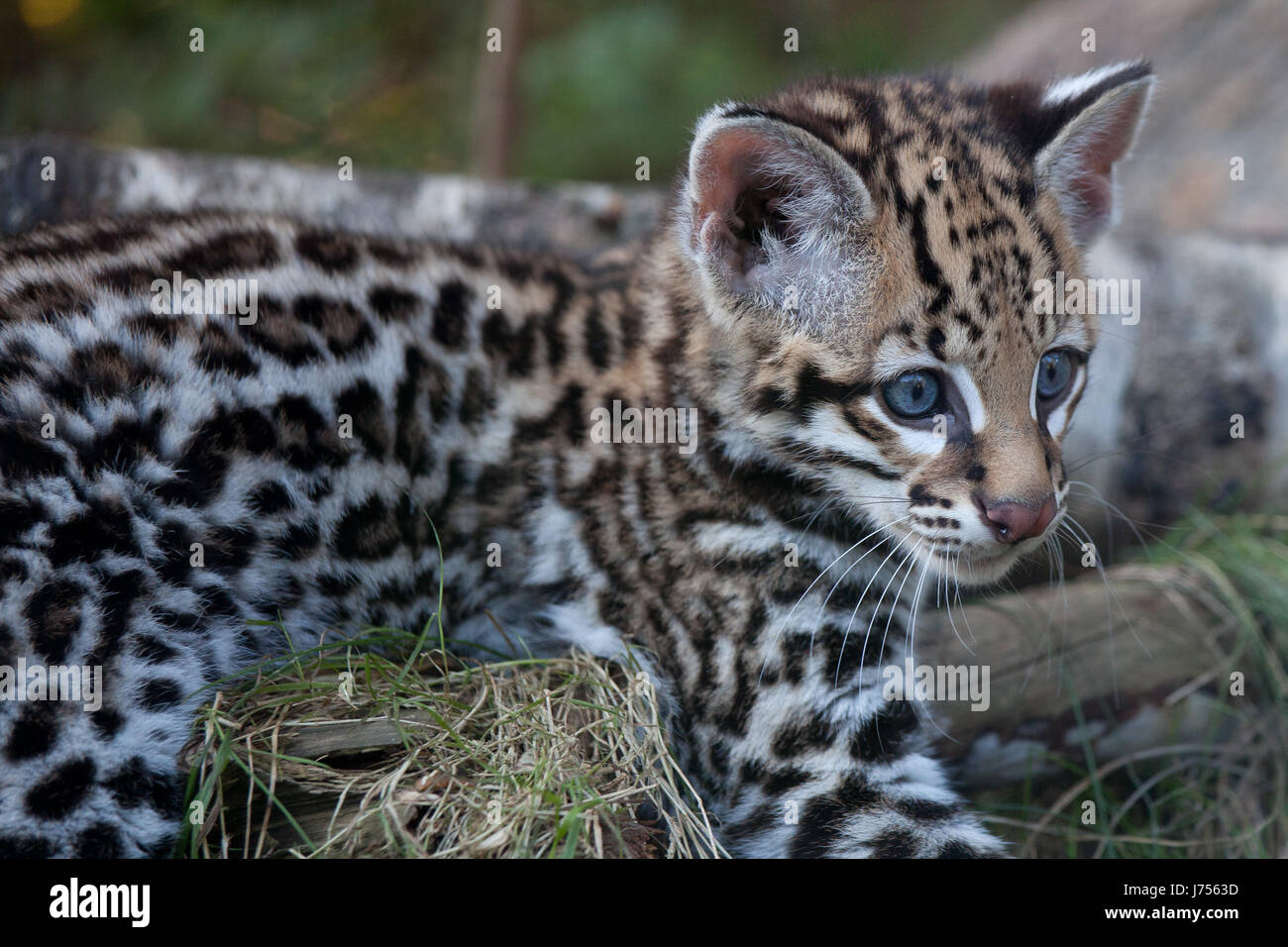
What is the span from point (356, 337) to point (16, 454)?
120 centimetres

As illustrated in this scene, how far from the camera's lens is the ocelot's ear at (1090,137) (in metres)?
3.99

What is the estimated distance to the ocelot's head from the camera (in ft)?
11.7

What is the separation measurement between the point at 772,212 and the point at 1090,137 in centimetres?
145

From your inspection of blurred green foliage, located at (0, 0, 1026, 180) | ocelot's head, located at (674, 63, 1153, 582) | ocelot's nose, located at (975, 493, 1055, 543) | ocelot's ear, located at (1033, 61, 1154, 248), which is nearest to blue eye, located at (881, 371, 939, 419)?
ocelot's head, located at (674, 63, 1153, 582)

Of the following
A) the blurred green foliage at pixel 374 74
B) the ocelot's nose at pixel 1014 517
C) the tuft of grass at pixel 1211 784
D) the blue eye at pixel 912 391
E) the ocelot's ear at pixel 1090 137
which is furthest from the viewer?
the blurred green foliage at pixel 374 74

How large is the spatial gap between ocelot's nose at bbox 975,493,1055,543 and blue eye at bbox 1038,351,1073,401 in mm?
466

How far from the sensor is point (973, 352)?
3.55m

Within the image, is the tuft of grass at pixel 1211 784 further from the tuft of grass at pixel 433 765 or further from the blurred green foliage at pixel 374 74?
the blurred green foliage at pixel 374 74

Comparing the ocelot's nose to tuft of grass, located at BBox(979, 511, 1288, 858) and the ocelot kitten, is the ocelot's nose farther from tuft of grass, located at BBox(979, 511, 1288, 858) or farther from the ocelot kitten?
tuft of grass, located at BBox(979, 511, 1288, 858)

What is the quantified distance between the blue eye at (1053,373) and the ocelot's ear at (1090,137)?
671 millimetres

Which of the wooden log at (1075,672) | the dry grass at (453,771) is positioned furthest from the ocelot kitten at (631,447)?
the wooden log at (1075,672)

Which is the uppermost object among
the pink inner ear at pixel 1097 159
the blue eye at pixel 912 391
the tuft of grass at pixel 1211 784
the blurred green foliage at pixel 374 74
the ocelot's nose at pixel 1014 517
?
the blurred green foliage at pixel 374 74
